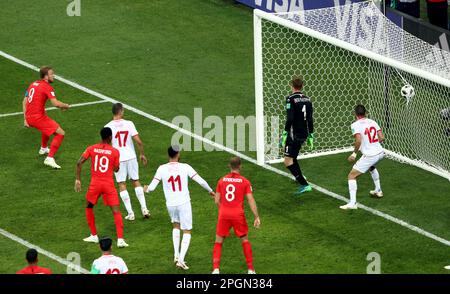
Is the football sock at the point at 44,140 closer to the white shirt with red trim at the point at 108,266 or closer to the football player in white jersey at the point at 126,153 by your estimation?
the football player in white jersey at the point at 126,153

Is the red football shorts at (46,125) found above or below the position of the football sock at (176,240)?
above

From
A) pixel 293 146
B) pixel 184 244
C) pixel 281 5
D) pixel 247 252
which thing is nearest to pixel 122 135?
pixel 184 244

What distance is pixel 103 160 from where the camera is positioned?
70.4 feet

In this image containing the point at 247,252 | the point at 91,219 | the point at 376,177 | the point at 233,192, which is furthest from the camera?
the point at 376,177

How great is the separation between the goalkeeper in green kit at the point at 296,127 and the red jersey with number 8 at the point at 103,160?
405cm

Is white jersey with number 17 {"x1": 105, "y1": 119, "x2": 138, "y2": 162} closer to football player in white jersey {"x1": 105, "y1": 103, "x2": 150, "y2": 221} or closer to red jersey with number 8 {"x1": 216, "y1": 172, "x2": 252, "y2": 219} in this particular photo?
football player in white jersey {"x1": 105, "y1": 103, "x2": 150, "y2": 221}

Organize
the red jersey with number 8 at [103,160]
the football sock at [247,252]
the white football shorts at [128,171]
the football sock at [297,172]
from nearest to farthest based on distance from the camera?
the football sock at [247,252], the red jersey with number 8 at [103,160], the white football shorts at [128,171], the football sock at [297,172]

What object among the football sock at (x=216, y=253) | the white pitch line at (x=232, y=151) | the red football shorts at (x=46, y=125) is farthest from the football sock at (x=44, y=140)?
the football sock at (x=216, y=253)

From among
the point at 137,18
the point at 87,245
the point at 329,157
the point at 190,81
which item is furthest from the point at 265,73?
the point at 87,245

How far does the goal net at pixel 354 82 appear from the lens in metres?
25.3

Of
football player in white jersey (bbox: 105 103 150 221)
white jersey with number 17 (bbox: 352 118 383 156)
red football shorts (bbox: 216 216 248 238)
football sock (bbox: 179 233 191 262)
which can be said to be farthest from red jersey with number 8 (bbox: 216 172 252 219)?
white jersey with number 17 (bbox: 352 118 383 156)

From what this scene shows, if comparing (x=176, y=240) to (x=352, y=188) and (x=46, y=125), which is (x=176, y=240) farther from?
(x=46, y=125)

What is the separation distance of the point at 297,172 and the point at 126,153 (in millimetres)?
3566
